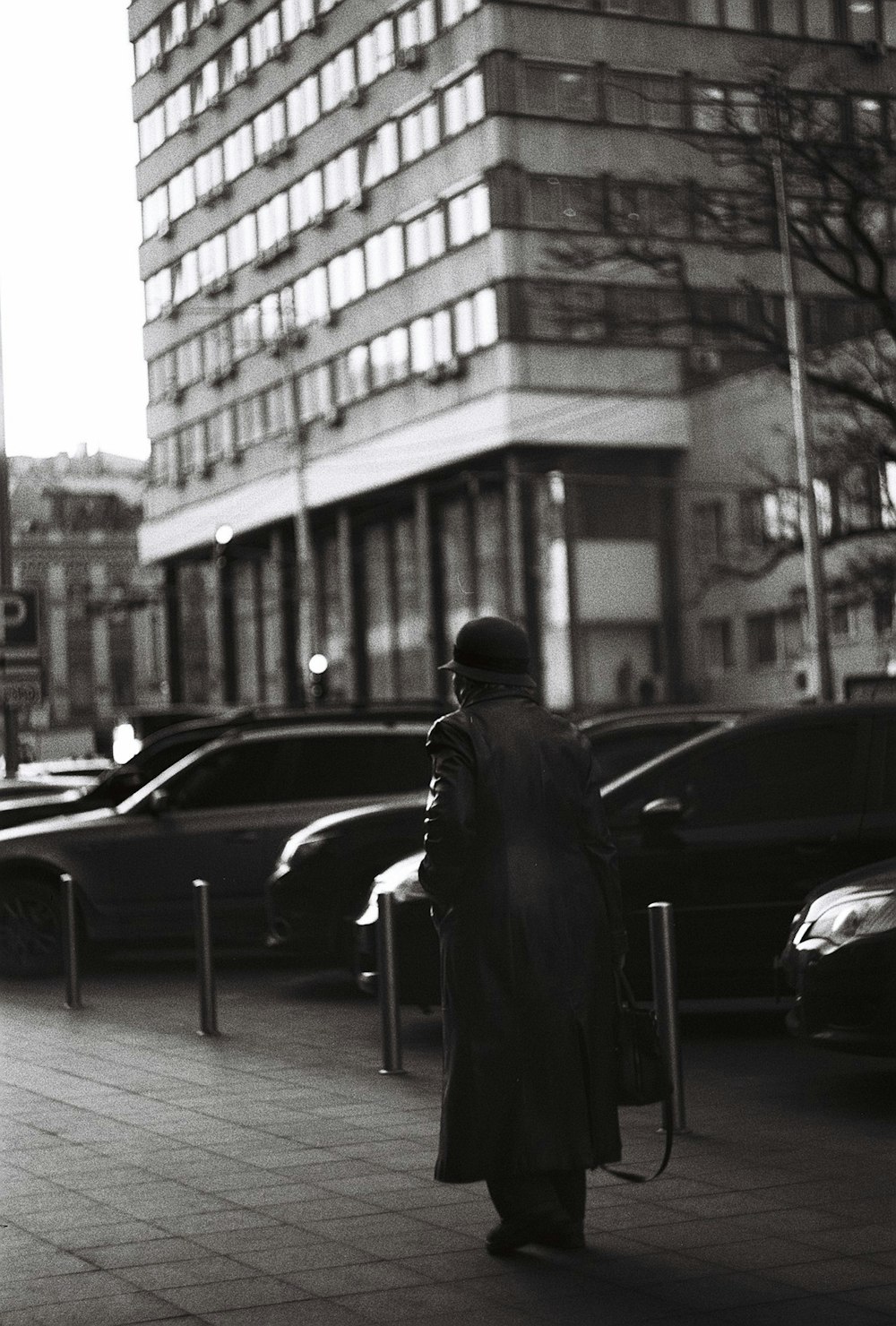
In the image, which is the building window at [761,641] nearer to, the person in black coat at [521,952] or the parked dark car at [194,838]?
the parked dark car at [194,838]

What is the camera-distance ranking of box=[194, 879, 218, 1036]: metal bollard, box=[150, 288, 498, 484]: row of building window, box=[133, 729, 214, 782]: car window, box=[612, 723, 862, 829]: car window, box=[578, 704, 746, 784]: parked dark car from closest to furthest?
box=[612, 723, 862, 829]: car window, box=[194, 879, 218, 1036]: metal bollard, box=[578, 704, 746, 784]: parked dark car, box=[133, 729, 214, 782]: car window, box=[150, 288, 498, 484]: row of building window

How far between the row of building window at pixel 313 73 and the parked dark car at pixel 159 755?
39.9 metres

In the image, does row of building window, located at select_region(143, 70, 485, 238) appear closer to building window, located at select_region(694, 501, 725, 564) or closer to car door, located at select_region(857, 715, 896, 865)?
building window, located at select_region(694, 501, 725, 564)

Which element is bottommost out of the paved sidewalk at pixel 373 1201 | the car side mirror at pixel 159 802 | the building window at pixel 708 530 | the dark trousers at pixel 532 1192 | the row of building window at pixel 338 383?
the paved sidewalk at pixel 373 1201

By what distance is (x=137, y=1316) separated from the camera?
560 cm

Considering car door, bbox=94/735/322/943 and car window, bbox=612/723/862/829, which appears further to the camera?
car door, bbox=94/735/322/943

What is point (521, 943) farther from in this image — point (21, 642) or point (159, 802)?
point (21, 642)

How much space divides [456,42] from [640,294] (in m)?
7.91

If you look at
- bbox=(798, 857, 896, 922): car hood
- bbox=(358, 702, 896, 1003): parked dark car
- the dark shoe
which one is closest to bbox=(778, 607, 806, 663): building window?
bbox=(358, 702, 896, 1003): parked dark car

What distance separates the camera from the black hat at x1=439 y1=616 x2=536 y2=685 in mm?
6391

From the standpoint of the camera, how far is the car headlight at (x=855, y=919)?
8.66 meters

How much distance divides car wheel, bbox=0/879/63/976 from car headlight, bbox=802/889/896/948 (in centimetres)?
810

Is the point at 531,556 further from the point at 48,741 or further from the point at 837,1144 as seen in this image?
the point at 837,1144

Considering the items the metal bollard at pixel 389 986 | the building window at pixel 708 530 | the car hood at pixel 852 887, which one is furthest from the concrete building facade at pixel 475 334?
the car hood at pixel 852 887
